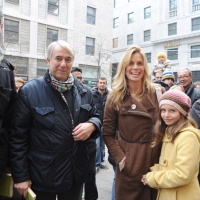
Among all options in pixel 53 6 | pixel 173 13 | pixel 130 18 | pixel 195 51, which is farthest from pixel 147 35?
pixel 53 6

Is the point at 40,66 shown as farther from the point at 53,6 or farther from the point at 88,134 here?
the point at 88,134

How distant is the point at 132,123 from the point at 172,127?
1.29 feet

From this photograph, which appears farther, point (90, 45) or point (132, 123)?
point (90, 45)

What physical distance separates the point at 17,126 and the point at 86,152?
0.73m

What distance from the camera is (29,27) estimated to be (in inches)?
808

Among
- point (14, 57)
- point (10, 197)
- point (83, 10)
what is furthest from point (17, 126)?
point (83, 10)

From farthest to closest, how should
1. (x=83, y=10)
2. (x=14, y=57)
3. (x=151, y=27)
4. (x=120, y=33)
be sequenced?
(x=120, y=33), (x=151, y=27), (x=83, y=10), (x=14, y=57)

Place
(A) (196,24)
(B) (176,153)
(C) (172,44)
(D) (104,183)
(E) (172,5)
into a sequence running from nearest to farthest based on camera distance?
(B) (176,153)
(D) (104,183)
(A) (196,24)
(C) (172,44)
(E) (172,5)

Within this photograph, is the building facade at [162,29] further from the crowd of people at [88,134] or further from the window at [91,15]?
the crowd of people at [88,134]

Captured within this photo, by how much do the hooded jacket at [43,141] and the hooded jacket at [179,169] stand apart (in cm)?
78

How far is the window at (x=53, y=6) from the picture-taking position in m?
21.9

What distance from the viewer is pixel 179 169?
7.01 ft

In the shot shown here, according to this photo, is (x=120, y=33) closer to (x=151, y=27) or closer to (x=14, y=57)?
(x=151, y=27)

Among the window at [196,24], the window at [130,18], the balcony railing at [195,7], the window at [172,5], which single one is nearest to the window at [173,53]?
the window at [196,24]
